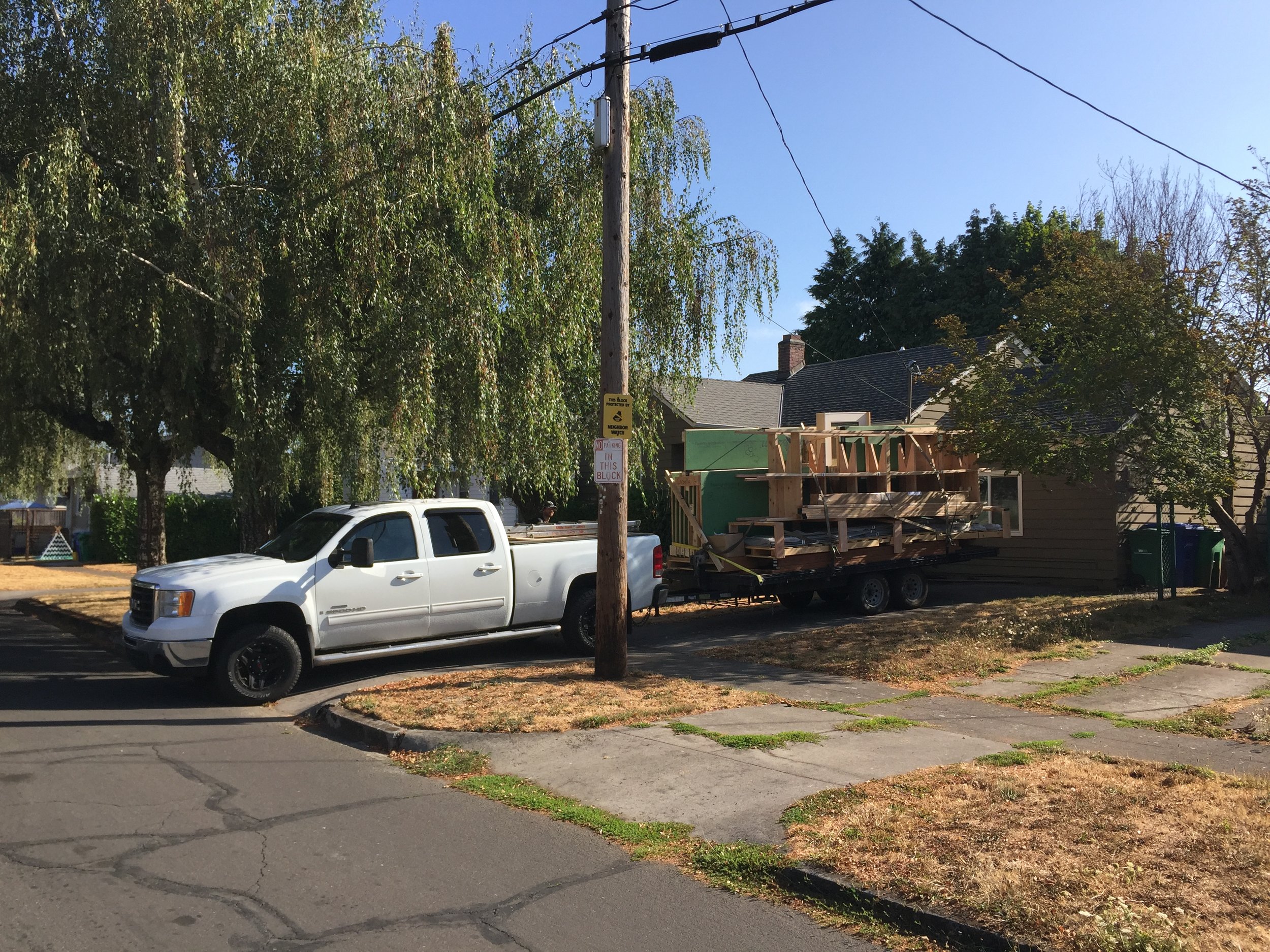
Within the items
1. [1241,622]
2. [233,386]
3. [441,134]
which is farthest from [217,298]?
[1241,622]

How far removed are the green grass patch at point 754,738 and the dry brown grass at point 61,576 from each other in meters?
18.6

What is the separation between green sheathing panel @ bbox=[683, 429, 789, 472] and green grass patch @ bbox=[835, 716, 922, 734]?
6.60 meters

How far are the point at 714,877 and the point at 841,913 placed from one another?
2.35 feet

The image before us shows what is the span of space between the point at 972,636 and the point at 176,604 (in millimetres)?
8956

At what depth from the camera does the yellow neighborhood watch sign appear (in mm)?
9859

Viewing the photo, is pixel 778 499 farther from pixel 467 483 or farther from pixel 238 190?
pixel 238 190

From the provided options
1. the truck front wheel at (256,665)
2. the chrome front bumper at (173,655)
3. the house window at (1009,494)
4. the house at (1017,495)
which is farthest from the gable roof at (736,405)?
the chrome front bumper at (173,655)

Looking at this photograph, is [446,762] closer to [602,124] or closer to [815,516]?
[602,124]

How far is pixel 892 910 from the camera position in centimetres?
459

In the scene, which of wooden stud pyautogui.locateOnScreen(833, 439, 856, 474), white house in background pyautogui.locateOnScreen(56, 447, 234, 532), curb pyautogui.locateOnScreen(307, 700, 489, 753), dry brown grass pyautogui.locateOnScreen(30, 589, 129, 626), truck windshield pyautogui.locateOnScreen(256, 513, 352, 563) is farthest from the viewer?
Result: white house in background pyautogui.locateOnScreen(56, 447, 234, 532)

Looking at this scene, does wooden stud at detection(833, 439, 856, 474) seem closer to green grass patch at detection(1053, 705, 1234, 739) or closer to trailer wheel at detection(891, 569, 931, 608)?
trailer wheel at detection(891, 569, 931, 608)

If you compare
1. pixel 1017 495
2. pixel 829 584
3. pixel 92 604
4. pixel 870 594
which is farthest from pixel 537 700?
pixel 1017 495

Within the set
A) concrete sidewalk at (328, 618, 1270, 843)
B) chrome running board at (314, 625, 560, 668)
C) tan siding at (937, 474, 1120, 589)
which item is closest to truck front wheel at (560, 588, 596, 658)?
chrome running board at (314, 625, 560, 668)

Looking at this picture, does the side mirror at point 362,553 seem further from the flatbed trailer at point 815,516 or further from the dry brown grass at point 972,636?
the dry brown grass at point 972,636
